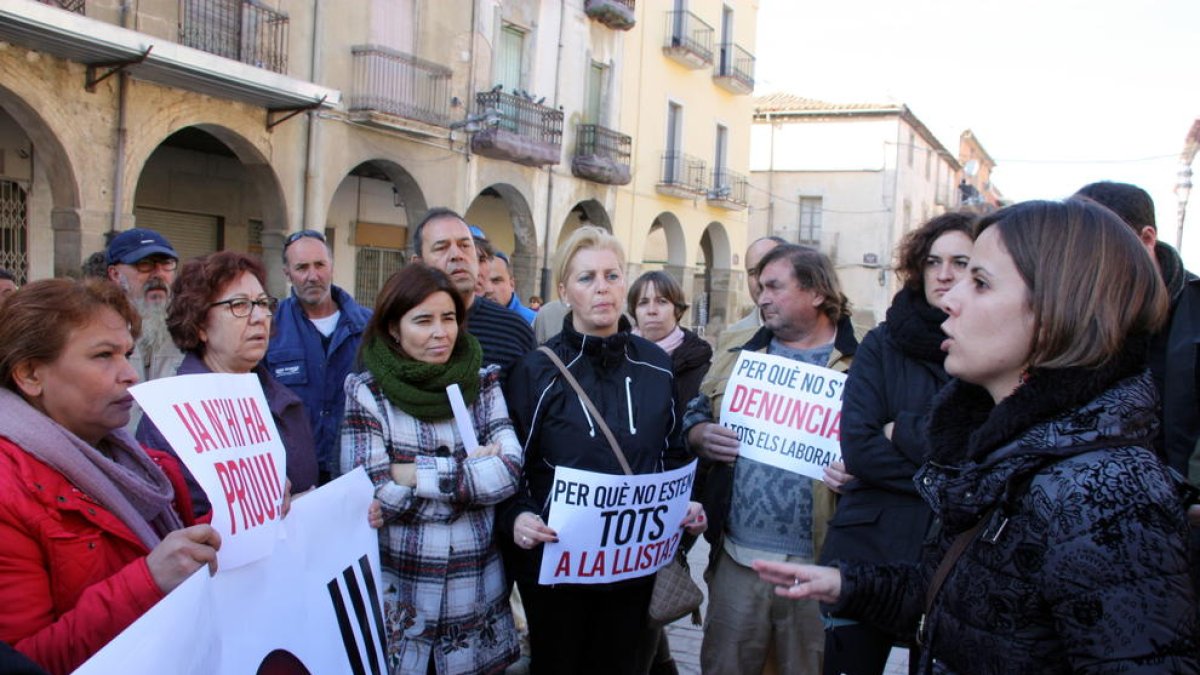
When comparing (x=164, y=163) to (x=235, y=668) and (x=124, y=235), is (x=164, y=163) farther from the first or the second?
(x=235, y=668)

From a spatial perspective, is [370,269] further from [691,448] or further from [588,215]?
[691,448]

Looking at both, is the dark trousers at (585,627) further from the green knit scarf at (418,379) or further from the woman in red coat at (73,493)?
the woman in red coat at (73,493)

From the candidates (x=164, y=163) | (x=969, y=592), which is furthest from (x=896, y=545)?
(x=164, y=163)

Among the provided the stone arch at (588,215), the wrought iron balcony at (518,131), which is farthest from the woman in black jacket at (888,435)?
the stone arch at (588,215)

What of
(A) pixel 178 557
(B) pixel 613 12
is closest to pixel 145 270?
(A) pixel 178 557

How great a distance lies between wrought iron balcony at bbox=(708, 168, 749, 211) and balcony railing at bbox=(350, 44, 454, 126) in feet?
35.3

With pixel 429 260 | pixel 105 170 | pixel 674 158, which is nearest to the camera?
pixel 429 260

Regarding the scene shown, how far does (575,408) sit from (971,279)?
1.77m

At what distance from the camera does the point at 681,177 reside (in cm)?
2398

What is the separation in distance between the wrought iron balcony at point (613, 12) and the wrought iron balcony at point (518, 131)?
9.24ft

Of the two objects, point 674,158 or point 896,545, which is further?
point 674,158

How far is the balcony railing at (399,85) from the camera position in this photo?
14.7m

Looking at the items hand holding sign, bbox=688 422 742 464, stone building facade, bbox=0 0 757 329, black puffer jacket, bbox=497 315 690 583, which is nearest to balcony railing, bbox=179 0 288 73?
stone building facade, bbox=0 0 757 329

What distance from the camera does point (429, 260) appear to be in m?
4.13
